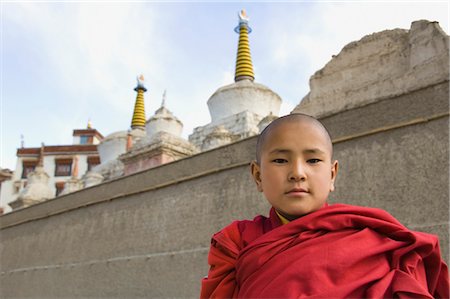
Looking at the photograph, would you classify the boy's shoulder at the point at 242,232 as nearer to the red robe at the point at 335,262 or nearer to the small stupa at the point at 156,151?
the red robe at the point at 335,262

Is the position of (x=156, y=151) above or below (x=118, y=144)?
below

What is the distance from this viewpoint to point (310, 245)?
1370mm

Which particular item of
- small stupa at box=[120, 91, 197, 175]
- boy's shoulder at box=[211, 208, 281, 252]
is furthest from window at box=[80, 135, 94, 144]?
boy's shoulder at box=[211, 208, 281, 252]

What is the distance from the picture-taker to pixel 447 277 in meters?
1.43

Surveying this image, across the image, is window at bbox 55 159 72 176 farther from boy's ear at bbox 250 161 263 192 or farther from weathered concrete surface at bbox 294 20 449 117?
boy's ear at bbox 250 161 263 192

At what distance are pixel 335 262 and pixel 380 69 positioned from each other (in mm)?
4941

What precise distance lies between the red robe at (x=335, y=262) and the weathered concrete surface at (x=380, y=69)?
4.21 m

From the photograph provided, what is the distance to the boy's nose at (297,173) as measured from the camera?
1.51 metres

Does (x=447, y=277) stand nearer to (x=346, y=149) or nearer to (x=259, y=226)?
(x=259, y=226)

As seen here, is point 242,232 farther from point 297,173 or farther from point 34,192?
point 34,192

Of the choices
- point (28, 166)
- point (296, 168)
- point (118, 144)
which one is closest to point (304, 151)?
point (296, 168)

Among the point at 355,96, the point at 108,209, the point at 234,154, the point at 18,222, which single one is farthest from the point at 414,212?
the point at 18,222

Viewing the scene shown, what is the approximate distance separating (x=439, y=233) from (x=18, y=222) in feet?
36.3

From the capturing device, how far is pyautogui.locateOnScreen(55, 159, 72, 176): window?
93.6 ft
